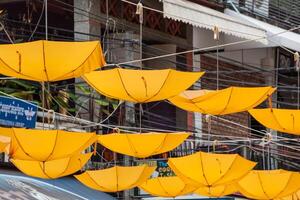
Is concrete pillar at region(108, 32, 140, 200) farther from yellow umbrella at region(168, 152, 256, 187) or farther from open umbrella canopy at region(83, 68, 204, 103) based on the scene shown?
open umbrella canopy at region(83, 68, 204, 103)

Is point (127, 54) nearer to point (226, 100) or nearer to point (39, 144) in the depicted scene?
point (226, 100)

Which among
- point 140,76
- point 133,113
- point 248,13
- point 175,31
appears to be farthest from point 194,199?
point 140,76

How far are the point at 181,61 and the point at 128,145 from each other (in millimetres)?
5617

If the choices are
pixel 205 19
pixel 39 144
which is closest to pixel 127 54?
pixel 205 19

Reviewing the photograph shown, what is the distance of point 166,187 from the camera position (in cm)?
1211

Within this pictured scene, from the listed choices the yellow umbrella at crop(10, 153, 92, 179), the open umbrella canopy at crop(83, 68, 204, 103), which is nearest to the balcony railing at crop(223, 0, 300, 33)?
the yellow umbrella at crop(10, 153, 92, 179)

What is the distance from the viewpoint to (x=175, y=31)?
50.5 feet

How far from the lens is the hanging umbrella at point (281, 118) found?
10.2 meters

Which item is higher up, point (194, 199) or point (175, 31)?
point (175, 31)

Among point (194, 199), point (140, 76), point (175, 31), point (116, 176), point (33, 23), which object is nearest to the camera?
point (140, 76)

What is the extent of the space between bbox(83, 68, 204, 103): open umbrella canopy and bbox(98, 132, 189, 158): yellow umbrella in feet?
3.72

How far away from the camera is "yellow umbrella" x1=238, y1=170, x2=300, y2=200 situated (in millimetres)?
11547

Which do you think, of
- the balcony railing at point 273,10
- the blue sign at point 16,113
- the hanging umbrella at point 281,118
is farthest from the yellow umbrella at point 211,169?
the balcony railing at point 273,10

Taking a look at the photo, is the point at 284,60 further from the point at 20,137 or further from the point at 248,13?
the point at 20,137
